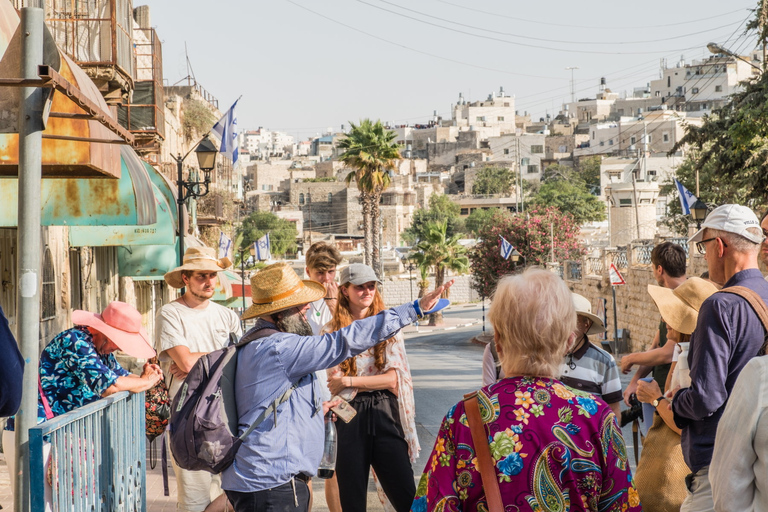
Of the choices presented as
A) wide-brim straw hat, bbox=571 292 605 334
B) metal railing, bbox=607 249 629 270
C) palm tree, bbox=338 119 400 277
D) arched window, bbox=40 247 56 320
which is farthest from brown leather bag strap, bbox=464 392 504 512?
palm tree, bbox=338 119 400 277

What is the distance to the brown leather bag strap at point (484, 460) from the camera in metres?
2.68

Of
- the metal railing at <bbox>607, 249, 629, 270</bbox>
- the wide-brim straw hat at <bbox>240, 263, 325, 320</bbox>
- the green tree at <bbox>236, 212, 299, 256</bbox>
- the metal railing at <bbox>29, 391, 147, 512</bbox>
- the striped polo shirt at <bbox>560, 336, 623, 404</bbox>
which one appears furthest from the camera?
Result: the green tree at <bbox>236, 212, 299, 256</bbox>

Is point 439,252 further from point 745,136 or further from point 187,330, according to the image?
point 187,330

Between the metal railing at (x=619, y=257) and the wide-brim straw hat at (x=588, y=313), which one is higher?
the metal railing at (x=619, y=257)

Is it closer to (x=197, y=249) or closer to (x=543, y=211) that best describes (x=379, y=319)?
(x=197, y=249)

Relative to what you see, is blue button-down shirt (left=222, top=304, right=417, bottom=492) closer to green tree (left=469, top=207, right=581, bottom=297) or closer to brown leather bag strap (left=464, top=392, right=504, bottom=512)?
brown leather bag strap (left=464, top=392, right=504, bottom=512)

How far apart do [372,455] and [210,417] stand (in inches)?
69.1

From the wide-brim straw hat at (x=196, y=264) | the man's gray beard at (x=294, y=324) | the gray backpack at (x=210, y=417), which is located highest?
the wide-brim straw hat at (x=196, y=264)

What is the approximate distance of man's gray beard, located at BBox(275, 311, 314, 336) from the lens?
4160 millimetres

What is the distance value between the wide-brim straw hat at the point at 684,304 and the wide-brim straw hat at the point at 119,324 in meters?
2.85

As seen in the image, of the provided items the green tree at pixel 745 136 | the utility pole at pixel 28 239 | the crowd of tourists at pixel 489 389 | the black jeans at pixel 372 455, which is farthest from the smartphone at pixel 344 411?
the green tree at pixel 745 136

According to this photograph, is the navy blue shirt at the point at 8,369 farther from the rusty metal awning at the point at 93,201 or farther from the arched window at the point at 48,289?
the arched window at the point at 48,289

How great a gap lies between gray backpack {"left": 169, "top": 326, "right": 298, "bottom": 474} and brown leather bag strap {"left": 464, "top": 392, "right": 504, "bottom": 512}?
142cm

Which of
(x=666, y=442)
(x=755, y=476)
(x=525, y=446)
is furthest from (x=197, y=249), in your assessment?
(x=755, y=476)
